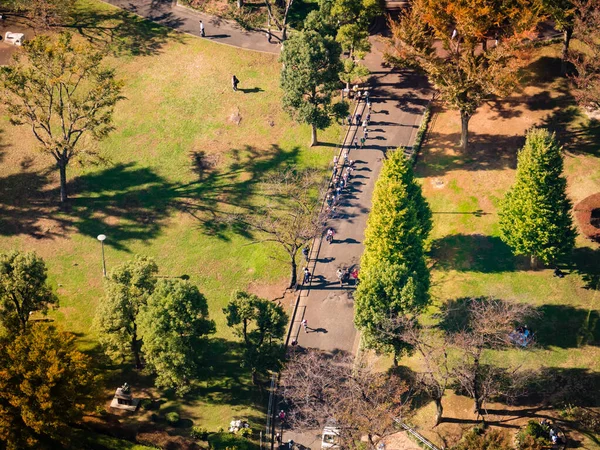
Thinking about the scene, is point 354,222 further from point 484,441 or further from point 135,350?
point 484,441

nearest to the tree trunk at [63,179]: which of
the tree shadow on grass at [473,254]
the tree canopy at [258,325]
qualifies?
the tree canopy at [258,325]

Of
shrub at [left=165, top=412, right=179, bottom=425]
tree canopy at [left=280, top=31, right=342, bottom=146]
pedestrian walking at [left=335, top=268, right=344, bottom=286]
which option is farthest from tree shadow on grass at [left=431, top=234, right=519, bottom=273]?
shrub at [left=165, top=412, right=179, bottom=425]

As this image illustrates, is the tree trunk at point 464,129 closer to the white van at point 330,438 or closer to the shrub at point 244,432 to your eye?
the white van at point 330,438

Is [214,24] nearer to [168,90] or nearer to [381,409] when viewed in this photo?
[168,90]

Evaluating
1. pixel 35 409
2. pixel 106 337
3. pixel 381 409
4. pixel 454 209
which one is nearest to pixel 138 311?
pixel 106 337

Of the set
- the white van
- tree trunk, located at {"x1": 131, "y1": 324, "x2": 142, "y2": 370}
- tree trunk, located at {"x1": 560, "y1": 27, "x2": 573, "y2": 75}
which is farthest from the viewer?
tree trunk, located at {"x1": 560, "y1": 27, "x2": 573, "y2": 75}

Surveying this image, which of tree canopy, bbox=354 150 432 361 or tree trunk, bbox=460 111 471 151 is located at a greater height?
tree trunk, bbox=460 111 471 151

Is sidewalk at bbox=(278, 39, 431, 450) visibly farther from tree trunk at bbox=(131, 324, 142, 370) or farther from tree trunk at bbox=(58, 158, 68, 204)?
tree trunk at bbox=(58, 158, 68, 204)
